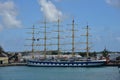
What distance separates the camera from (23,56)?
18775cm

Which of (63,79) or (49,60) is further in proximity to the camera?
(49,60)

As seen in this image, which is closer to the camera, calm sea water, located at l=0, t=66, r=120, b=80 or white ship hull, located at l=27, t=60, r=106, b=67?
calm sea water, located at l=0, t=66, r=120, b=80

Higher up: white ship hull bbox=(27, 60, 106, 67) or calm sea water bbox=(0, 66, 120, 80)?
white ship hull bbox=(27, 60, 106, 67)

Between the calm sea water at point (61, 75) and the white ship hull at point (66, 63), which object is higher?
the white ship hull at point (66, 63)

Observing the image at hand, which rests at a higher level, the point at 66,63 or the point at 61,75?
the point at 66,63

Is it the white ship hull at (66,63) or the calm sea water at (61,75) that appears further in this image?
the white ship hull at (66,63)

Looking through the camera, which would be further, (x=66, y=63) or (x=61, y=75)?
Result: (x=66, y=63)

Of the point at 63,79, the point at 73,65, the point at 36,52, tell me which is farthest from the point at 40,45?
the point at 63,79

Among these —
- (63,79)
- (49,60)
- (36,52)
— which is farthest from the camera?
(36,52)

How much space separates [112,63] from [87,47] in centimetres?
1256

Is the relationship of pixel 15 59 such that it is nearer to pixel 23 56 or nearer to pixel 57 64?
pixel 23 56

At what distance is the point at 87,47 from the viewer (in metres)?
158

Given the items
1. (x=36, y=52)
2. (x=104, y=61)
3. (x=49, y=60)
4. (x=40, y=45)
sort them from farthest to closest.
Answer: (x=36, y=52) < (x=40, y=45) < (x=49, y=60) < (x=104, y=61)

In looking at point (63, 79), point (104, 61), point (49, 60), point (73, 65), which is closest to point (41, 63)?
point (49, 60)
